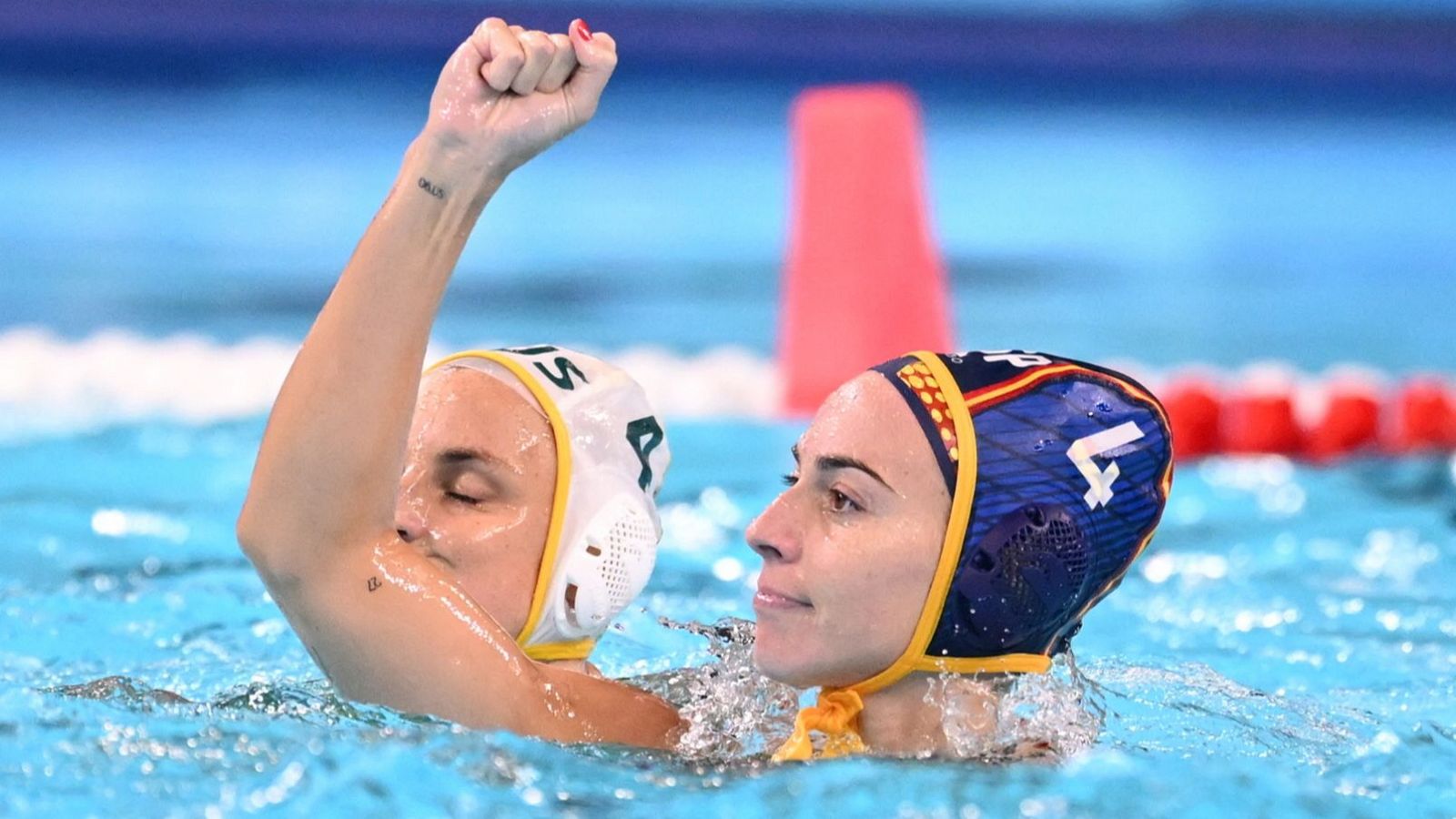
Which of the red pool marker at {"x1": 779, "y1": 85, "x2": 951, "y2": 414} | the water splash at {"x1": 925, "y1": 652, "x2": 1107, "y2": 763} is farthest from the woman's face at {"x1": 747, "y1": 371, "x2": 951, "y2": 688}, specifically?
the red pool marker at {"x1": 779, "y1": 85, "x2": 951, "y2": 414}

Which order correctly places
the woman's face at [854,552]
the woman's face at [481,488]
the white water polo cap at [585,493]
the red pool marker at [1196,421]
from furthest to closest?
the red pool marker at [1196,421] → the white water polo cap at [585,493] → the woman's face at [481,488] → the woman's face at [854,552]

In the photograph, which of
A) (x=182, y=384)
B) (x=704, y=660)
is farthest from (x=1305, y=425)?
(x=182, y=384)

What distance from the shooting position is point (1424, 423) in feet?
19.4

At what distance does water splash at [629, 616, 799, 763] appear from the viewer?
2.63 m

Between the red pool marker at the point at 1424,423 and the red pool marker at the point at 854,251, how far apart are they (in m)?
1.50

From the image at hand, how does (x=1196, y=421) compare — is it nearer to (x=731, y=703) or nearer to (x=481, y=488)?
(x=731, y=703)

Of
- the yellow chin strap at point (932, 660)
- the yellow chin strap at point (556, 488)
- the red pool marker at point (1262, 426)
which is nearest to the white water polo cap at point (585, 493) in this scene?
the yellow chin strap at point (556, 488)

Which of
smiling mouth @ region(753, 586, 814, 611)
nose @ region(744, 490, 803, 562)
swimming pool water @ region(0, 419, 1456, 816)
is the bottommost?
swimming pool water @ region(0, 419, 1456, 816)

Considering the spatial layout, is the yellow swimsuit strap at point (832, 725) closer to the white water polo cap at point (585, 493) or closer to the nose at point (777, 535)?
the nose at point (777, 535)

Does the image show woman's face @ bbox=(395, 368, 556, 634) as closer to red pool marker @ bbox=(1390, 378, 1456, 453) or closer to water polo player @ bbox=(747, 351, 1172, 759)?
water polo player @ bbox=(747, 351, 1172, 759)

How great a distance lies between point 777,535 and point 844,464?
125mm

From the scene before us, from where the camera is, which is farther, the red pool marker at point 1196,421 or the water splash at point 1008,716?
the red pool marker at point 1196,421

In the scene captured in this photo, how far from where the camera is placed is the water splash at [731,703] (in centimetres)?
263

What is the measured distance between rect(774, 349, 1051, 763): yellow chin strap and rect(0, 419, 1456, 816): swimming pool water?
0.36 ft
